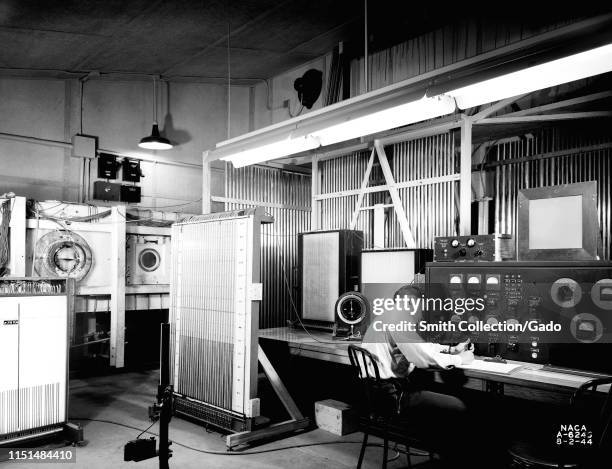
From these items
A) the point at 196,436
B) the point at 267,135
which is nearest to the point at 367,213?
the point at 267,135

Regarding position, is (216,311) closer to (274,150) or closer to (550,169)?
(274,150)

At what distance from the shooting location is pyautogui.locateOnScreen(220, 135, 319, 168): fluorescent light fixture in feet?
15.4

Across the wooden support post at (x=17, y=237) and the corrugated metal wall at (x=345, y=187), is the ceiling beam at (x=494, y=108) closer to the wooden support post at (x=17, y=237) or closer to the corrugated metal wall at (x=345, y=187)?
the corrugated metal wall at (x=345, y=187)

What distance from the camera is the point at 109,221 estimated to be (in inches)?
285

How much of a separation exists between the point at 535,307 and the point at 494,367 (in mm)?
665

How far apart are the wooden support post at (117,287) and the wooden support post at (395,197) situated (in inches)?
146

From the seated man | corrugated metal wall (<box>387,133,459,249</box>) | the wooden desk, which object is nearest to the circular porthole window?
corrugated metal wall (<box>387,133,459,249</box>)

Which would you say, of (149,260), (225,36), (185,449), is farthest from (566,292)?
(149,260)

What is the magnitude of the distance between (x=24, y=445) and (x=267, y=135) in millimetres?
3364

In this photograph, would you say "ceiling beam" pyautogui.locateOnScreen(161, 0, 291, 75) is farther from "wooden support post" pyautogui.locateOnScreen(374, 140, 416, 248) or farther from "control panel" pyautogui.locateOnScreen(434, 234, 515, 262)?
"control panel" pyautogui.locateOnScreen(434, 234, 515, 262)

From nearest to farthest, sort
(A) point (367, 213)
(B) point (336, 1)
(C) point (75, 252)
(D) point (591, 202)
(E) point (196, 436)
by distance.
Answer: (D) point (591, 202) → (E) point (196, 436) → (B) point (336, 1) → (A) point (367, 213) → (C) point (75, 252)

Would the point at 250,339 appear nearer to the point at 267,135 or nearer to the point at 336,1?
the point at 267,135

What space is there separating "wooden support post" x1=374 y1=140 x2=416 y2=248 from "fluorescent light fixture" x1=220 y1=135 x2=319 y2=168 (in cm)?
124

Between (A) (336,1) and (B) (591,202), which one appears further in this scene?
(A) (336,1)
